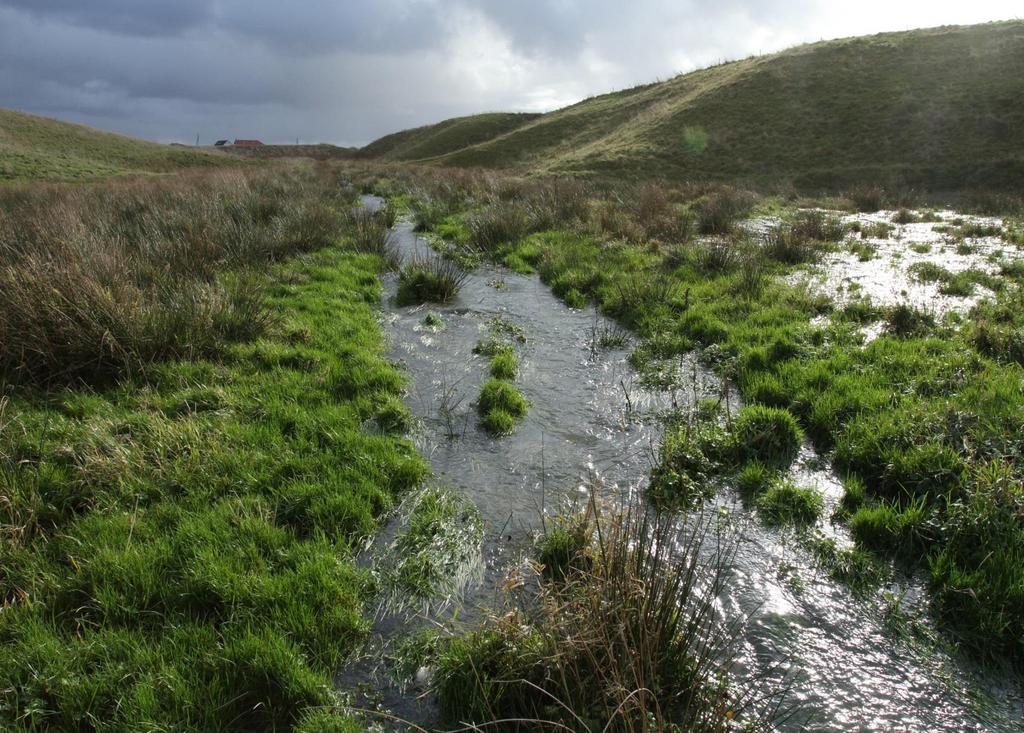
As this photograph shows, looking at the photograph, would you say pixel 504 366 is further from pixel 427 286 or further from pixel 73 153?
pixel 73 153

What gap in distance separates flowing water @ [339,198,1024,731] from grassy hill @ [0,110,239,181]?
4379cm

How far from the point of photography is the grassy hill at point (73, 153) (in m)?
39.4

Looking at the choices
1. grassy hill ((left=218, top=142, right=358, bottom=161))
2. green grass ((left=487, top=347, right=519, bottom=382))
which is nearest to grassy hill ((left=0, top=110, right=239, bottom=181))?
grassy hill ((left=218, top=142, right=358, bottom=161))

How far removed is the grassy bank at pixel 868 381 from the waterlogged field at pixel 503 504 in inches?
1.3

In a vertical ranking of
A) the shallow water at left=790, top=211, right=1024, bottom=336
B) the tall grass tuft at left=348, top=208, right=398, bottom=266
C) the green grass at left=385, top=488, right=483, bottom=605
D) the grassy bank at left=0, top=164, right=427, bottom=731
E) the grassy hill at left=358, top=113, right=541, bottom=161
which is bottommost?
the green grass at left=385, top=488, right=483, bottom=605

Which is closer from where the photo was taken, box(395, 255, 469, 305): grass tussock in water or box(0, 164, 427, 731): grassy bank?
box(0, 164, 427, 731): grassy bank

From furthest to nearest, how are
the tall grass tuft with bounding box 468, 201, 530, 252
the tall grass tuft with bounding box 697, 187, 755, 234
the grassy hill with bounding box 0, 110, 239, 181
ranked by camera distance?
the grassy hill with bounding box 0, 110, 239, 181, the tall grass tuft with bounding box 697, 187, 755, 234, the tall grass tuft with bounding box 468, 201, 530, 252

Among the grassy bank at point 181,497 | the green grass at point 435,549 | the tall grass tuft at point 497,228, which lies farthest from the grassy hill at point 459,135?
the green grass at point 435,549

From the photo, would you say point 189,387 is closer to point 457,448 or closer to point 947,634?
point 457,448

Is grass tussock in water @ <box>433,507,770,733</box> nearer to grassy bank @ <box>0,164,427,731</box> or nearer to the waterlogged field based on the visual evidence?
the waterlogged field

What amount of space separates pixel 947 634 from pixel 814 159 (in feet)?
113

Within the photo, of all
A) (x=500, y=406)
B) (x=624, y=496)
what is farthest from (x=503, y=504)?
(x=500, y=406)

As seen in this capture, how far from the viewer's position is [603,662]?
2584 mm

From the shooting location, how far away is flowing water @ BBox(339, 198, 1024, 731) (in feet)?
9.23
